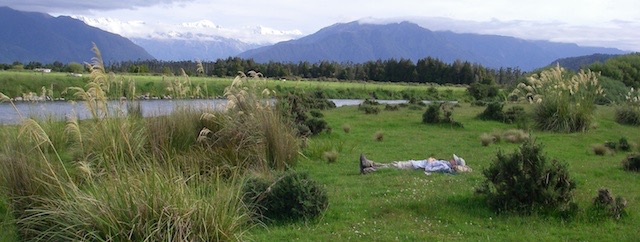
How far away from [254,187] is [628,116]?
21.3 m

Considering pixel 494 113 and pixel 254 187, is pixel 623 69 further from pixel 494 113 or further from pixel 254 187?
pixel 254 187

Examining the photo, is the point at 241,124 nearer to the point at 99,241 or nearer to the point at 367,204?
the point at 367,204

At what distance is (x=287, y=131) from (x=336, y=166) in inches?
66.9

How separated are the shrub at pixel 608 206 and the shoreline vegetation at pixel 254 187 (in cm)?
2

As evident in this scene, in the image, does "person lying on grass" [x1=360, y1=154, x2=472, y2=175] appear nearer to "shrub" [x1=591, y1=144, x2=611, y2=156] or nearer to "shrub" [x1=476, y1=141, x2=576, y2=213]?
"shrub" [x1=476, y1=141, x2=576, y2=213]

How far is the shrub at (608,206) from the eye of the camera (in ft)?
26.3

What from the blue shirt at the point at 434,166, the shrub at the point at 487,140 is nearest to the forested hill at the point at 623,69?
the shrub at the point at 487,140

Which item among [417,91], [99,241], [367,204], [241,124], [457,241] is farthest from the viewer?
[417,91]

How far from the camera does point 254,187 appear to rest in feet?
26.2

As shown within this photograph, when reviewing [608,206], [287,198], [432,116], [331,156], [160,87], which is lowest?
[160,87]

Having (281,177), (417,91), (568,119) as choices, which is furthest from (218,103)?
(417,91)

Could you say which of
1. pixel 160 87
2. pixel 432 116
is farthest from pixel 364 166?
pixel 160 87

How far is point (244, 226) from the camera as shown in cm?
713

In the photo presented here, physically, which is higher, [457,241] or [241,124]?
[241,124]
